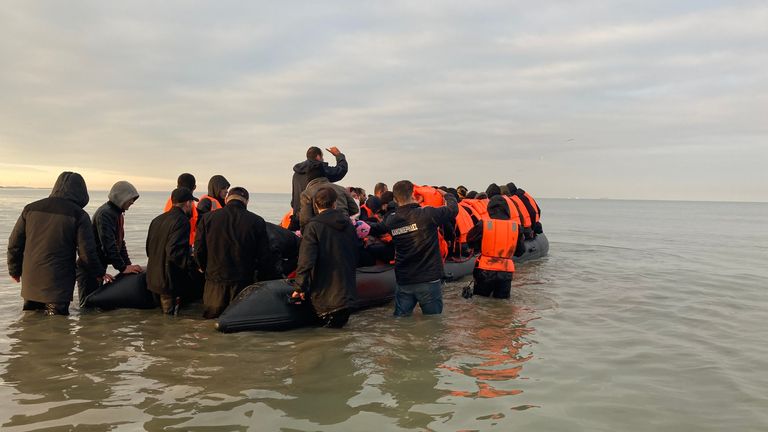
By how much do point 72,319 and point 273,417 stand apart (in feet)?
13.5

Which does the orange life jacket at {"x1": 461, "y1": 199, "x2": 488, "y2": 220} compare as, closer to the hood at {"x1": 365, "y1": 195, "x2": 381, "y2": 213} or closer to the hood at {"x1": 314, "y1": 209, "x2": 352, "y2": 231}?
the hood at {"x1": 365, "y1": 195, "x2": 381, "y2": 213}

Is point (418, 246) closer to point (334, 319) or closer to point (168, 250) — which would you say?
point (334, 319)

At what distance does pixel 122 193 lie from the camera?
650 cm

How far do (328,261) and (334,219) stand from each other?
454 millimetres

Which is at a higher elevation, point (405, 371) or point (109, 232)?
point (109, 232)

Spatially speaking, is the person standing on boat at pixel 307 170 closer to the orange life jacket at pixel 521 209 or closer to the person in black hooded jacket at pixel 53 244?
the person in black hooded jacket at pixel 53 244

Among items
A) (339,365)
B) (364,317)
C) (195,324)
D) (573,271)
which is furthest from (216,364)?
(573,271)

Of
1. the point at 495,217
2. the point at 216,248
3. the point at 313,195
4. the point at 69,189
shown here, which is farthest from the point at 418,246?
the point at 69,189

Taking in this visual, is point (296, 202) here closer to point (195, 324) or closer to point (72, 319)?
point (195, 324)

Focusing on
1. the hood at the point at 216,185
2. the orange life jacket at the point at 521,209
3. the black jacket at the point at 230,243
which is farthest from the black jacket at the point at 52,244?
the orange life jacket at the point at 521,209

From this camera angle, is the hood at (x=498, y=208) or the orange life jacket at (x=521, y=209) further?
the orange life jacket at (x=521, y=209)

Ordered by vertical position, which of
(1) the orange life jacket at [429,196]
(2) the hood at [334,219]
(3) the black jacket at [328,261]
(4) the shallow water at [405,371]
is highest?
(1) the orange life jacket at [429,196]

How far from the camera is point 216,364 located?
477cm

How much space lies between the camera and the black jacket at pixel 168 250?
20.1ft
